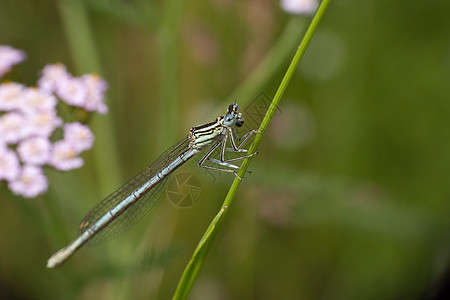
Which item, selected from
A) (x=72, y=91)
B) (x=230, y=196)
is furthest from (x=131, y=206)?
(x=230, y=196)

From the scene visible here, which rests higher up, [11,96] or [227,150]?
[11,96]

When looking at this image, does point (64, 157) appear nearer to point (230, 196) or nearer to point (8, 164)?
point (8, 164)

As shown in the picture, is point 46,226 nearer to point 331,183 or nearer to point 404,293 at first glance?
point 331,183

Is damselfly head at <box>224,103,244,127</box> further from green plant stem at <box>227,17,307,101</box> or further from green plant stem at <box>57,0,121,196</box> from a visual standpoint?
green plant stem at <box>57,0,121,196</box>

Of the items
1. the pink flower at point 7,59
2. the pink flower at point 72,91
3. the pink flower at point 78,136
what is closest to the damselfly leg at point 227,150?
the pink flower at point 78,136

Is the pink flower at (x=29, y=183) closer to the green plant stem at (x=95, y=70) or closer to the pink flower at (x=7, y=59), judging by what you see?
the pink flower at (x=7, y=59)

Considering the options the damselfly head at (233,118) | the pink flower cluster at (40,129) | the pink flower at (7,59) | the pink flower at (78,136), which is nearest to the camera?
the damselfly head at (233,118)
